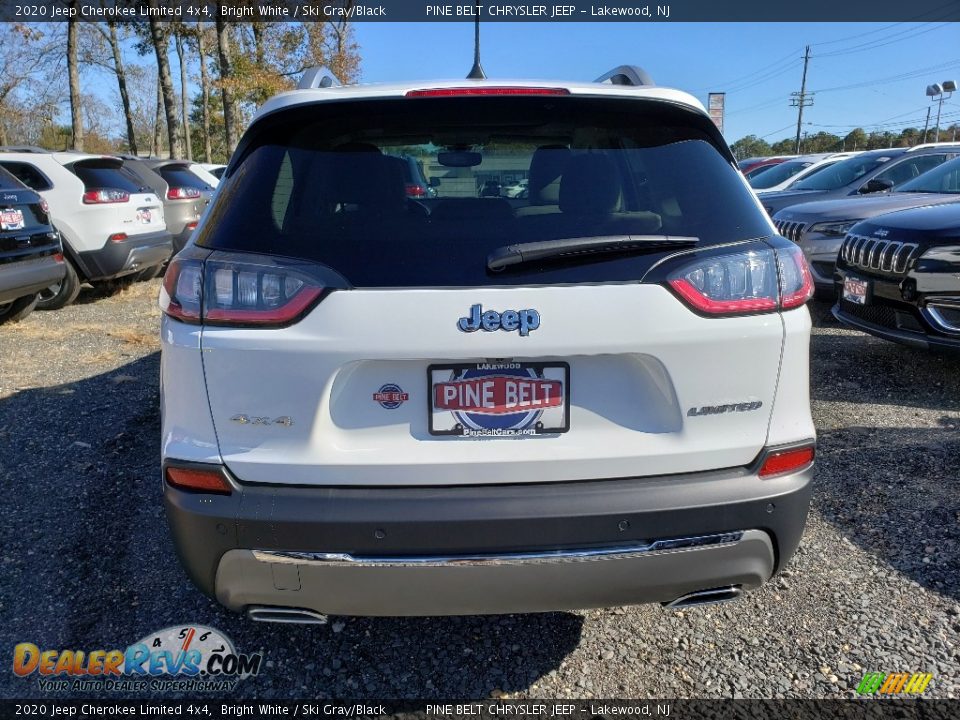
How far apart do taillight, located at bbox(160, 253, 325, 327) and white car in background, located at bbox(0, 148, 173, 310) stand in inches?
282

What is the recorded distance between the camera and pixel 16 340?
268 inches

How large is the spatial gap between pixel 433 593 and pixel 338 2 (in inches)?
1047

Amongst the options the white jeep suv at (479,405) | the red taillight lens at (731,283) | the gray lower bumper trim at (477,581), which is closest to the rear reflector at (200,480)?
the white jeep suv at (479,405)

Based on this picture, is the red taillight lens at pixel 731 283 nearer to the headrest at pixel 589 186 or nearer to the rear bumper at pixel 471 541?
the headrest at pixel 589 186

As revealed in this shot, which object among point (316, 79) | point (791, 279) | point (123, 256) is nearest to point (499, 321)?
point (791, 279)

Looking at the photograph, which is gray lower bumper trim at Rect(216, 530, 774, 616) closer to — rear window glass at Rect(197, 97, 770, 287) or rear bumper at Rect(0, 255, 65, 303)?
rear window glass at Rect(197, 97, 770, 287)

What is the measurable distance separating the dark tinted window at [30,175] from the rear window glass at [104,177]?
32 centimetres

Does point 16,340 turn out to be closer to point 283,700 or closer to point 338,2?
point 283,700

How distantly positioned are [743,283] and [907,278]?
12.1 feet

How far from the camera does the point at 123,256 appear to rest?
27.4 feet

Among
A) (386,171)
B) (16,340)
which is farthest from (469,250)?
(16,340)

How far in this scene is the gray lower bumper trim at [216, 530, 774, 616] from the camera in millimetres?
1874

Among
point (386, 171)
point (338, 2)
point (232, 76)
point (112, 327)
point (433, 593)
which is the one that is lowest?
point (112, 327)

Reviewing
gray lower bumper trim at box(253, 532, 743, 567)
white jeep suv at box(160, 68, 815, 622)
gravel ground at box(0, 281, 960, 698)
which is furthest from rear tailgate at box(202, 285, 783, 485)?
gravel ground at box(0, 281, 960, 698)
